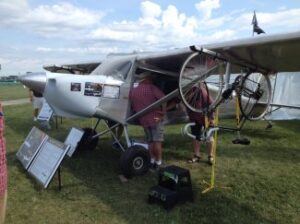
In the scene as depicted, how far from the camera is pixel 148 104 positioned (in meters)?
6.95

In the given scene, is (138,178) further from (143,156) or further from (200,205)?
(200,205)

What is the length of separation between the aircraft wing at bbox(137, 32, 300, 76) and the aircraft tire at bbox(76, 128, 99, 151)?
7.81ft

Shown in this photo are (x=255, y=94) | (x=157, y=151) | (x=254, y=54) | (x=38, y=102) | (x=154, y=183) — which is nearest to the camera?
(x=254, y=54)

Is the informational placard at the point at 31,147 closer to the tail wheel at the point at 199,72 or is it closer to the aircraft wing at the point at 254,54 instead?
the aircraft wing at the point at 254,54

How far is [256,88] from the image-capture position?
6.71 metres

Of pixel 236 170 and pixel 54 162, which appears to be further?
pixel 236 170

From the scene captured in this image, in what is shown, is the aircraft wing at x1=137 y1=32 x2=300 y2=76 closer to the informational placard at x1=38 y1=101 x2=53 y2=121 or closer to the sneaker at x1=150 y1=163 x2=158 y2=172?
the sneaker at x1=150 y1=163 x2=158 y2=172

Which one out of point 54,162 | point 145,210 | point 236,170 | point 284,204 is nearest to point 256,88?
point 236,170

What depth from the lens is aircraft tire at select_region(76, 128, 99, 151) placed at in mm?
8453

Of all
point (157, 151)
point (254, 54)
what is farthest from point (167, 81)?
point (254, 54)

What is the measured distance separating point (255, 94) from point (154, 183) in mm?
2425

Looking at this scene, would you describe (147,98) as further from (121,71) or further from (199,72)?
(199,72)

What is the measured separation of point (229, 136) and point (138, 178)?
4566 mm

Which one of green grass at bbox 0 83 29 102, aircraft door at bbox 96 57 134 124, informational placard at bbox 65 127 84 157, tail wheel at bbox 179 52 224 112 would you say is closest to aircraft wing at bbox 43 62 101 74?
informational placard at bbox 65 127 84 157
